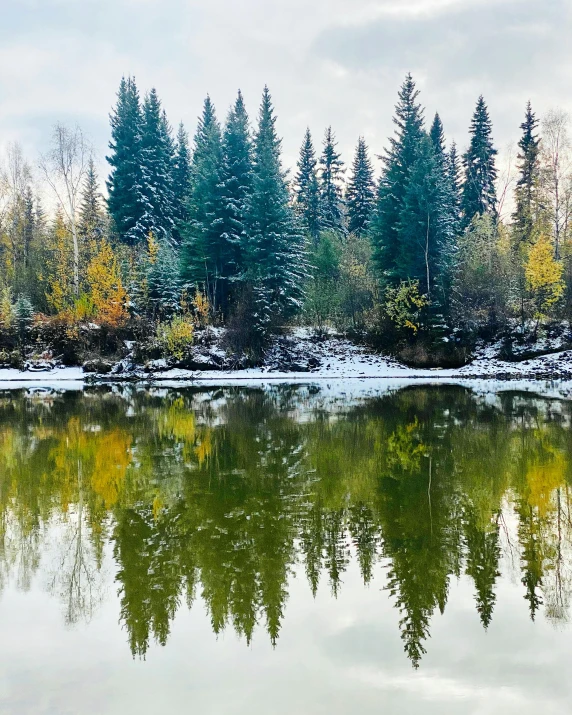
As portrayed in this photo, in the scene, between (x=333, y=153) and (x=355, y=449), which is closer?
(x=355, y=449)

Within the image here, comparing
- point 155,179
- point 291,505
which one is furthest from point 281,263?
point 291,505

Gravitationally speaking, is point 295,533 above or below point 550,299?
below

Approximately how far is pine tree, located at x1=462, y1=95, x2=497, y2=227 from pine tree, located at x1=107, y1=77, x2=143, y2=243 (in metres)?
32.5

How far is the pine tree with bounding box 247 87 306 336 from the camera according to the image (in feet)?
A: 135

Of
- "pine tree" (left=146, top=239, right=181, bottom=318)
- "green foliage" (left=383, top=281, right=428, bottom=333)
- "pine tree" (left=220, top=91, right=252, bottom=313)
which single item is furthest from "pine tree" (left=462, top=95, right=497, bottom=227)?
"pine tree" (left=146, top=239, right=181, bottom=318)

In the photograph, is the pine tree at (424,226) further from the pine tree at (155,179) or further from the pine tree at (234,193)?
the pine tree at (155,179)

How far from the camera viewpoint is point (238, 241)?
139 feet

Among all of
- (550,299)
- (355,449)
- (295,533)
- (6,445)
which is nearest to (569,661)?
(295,533)

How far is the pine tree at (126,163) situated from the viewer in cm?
5128

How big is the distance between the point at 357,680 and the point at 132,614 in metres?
2.36

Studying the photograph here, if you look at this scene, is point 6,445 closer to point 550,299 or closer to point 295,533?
point 295,533

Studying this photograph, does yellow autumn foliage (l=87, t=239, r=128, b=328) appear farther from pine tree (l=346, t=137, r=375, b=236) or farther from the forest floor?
pine tree (l=346, t=137, r=375, b=236)

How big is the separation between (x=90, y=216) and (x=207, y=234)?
17.1 m

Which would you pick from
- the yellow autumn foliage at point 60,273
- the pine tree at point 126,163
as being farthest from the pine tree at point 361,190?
the yellow autumn foliage at point 60,273
